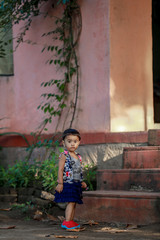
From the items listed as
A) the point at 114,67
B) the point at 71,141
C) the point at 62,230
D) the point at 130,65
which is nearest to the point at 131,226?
the point at 62,230

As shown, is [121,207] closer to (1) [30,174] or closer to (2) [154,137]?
(2) [154,137]

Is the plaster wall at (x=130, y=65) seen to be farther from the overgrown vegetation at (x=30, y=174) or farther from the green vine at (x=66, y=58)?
the overgrown vegetation at (x=30, y=174)

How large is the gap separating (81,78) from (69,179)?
2088 millimetres

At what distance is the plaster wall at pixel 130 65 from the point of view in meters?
5.59

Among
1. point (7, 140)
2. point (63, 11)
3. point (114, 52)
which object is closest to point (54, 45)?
point (63, 11)

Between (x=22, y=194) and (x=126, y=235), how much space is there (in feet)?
7.80

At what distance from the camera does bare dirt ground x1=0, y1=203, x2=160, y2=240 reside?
3635 mm

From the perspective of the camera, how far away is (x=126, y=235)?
3.69 m

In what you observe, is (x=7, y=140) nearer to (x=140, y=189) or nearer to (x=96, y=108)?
(x=96, y=108)

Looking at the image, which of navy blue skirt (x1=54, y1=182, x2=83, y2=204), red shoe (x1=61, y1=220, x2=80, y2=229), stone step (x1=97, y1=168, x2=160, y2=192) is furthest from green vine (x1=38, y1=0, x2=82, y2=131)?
red shoe (x1=61, y1=220, x2=80, y2=229)

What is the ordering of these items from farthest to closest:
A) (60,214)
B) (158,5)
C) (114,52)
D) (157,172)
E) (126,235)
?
(158,5)
(114,52)
(60,214)
(157,172)
(126,235)

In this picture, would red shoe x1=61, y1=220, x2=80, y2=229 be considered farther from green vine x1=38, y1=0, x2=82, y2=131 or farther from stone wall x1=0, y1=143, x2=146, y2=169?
green vine x1=38, y1=0, x2=82, y2=131

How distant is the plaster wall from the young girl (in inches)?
56.1

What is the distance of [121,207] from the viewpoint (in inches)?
168
